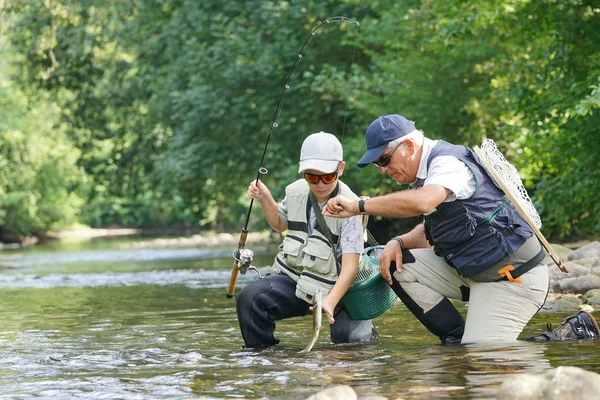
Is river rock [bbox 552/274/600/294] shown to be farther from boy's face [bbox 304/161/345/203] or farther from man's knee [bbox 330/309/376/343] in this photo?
boy's face [bbox 304/161/345/203]

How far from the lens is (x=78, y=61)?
27609 mm

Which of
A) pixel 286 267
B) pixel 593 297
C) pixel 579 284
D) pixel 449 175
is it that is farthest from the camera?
pixel 579 284

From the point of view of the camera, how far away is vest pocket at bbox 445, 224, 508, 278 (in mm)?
5422

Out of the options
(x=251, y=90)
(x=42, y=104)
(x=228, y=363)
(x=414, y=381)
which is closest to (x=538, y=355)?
(x=414, y=381)

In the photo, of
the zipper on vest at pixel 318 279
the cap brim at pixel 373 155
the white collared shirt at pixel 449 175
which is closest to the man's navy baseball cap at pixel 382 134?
the cap brim at pixel 373 155

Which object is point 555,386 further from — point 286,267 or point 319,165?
point 286,267

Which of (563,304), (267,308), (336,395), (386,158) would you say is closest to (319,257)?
(267,308)

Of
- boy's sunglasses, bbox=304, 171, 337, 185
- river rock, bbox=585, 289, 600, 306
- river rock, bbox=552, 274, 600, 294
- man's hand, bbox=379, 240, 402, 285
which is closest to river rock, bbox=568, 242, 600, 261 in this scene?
river rock, bbox=552, 274, 600, 294

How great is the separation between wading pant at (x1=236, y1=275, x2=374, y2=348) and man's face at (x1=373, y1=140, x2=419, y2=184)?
3.43 ft

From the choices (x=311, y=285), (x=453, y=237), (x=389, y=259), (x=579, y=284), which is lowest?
(x=579, y=284)

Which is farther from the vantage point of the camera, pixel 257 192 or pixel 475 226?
pixel 257 192

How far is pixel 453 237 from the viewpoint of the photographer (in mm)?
5426

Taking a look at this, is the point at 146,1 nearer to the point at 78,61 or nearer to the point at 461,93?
the point at 78,61

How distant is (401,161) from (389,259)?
77 cm
